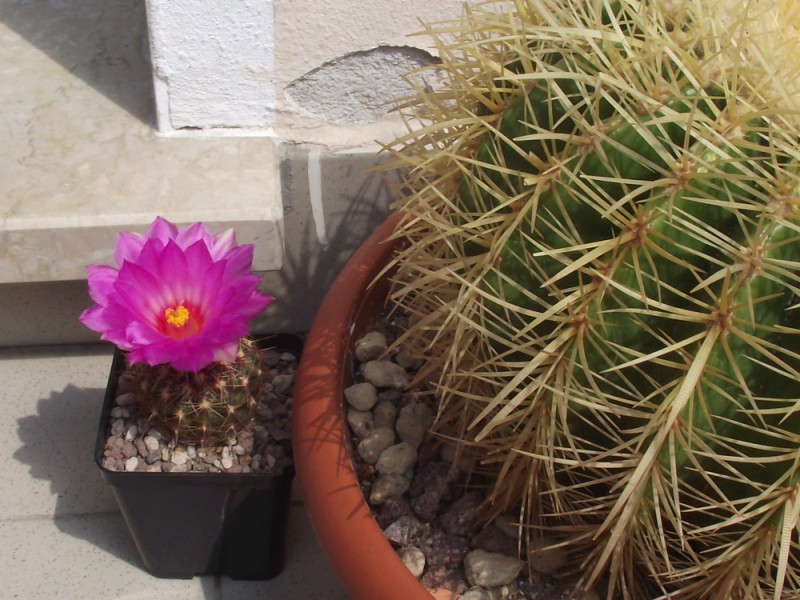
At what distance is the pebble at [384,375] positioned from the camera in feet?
3.62

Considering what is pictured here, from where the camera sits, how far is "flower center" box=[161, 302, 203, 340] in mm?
1068

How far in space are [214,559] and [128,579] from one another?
13 centimetres

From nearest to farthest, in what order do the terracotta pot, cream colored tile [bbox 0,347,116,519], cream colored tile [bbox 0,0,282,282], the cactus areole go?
the cactus areole
the terracotta pot
cream colored tile [bbox 0,0,282,282]
cream colored tile [bbox 0,347,116,519]

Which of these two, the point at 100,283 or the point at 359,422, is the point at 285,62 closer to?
the point at 100,283

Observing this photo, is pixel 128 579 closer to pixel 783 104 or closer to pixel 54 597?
pixel 54 597

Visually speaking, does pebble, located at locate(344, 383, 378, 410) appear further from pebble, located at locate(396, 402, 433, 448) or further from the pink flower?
the pink flower

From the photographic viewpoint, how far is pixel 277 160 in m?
1.36

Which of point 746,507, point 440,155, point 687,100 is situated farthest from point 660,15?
point 746,507

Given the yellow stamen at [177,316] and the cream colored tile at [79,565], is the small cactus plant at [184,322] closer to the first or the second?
the yellow stamen at [177,316]

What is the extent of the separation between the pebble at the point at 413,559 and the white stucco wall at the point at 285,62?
2.21ft

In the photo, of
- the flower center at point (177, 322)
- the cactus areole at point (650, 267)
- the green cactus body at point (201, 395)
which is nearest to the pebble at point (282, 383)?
the green cactus body at point (201, 395)

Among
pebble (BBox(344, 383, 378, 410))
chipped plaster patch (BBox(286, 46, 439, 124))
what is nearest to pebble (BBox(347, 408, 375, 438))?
pebble (BBox(344, 383, 378, 410))

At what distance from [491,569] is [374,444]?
0.66 ft

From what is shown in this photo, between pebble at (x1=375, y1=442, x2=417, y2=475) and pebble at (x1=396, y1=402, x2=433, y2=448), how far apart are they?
27 mm
